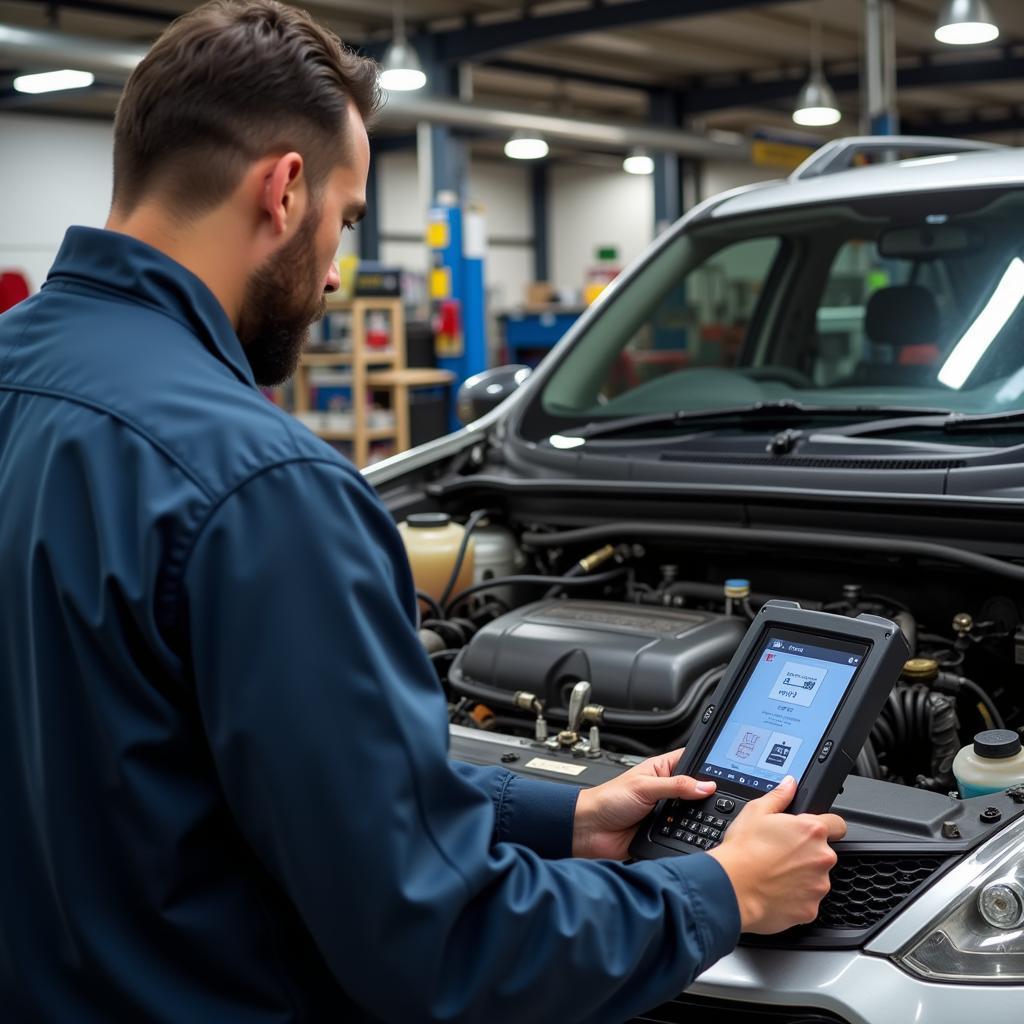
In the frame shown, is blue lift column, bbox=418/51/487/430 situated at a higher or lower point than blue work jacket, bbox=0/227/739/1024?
higher

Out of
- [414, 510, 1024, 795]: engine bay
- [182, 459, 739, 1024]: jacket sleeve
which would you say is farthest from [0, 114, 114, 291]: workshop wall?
[182, 459, 739, 1024]: jacket sleeve

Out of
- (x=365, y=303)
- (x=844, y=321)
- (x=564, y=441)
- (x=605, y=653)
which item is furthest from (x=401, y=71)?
(x=605, y=653)

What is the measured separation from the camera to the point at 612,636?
6.81 ft

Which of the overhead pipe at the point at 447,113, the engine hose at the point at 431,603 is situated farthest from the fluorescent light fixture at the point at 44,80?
the engine hose at the point at 431,603

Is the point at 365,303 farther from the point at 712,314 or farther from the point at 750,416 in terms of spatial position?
the point at 750,416

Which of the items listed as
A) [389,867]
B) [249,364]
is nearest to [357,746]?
[389,867]

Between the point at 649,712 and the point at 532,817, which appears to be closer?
the point at 532,817

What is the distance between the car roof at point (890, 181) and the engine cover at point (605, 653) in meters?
1.13

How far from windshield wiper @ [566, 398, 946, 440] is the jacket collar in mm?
1538

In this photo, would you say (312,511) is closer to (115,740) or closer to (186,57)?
(115,740)

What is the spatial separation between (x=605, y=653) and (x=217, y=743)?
3.65 feet

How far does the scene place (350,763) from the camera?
0.97 m

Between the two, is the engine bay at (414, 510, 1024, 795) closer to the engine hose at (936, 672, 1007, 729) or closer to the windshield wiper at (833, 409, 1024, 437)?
the engine hose at (936, 672, 1007, 729)

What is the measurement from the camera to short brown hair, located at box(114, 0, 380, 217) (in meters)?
1.10
